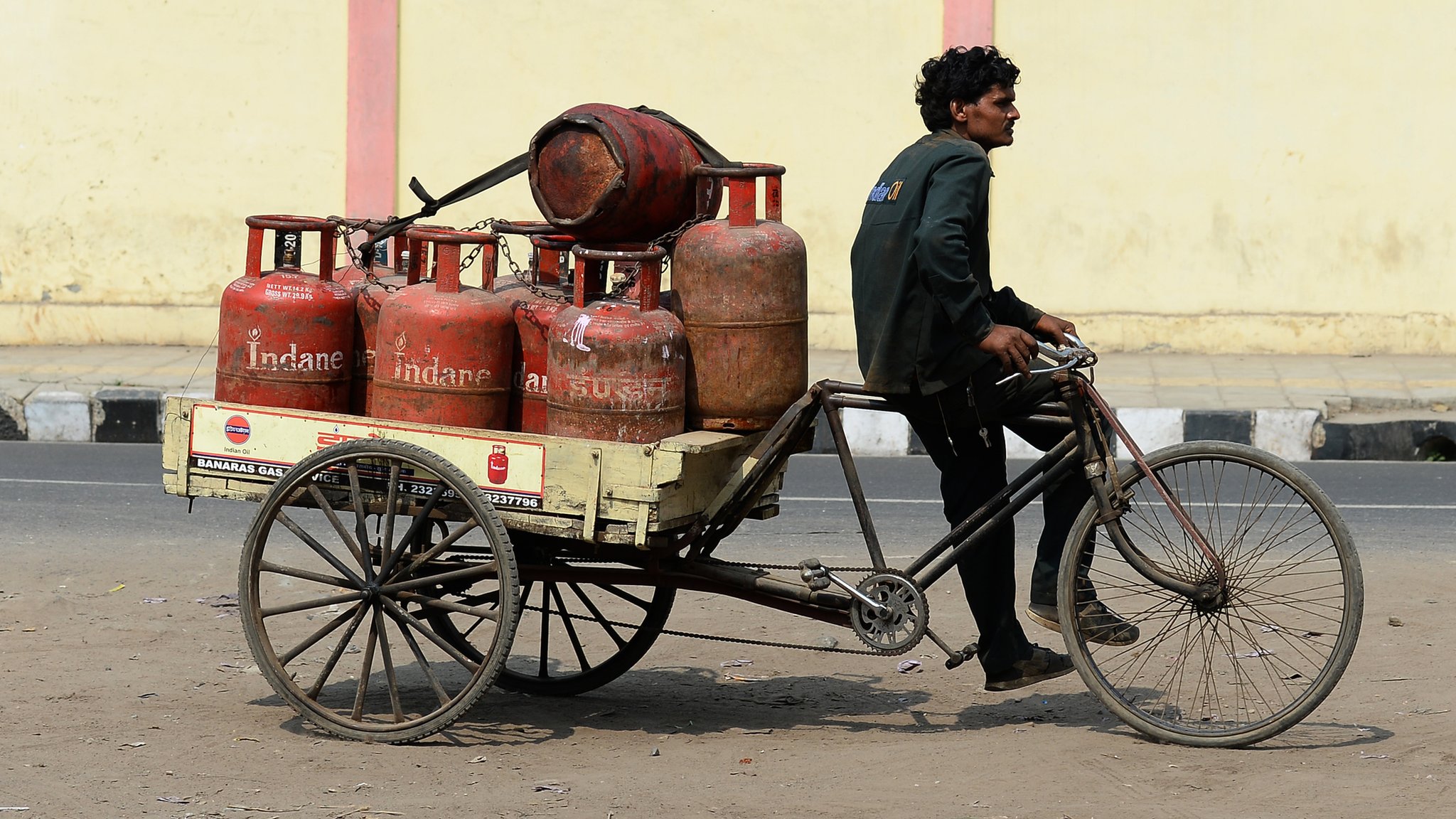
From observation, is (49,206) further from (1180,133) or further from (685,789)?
(685,789)

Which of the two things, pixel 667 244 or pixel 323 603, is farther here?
pixel 667 244

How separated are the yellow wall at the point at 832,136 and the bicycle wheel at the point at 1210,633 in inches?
254

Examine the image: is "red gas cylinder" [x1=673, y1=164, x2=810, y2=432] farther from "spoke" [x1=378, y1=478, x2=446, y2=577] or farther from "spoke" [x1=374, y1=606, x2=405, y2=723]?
"spoke" [x1=374, y1=606, x2=405, y2=723]

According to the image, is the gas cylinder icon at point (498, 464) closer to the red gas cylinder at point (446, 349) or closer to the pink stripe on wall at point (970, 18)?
the red gas cylinder at point (446, 349)

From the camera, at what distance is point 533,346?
4234 mm

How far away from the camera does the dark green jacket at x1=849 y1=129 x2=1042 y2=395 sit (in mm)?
3912

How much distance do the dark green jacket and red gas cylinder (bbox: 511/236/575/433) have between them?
2.55 feet

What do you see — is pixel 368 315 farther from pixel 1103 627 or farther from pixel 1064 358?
pixel 1103 627

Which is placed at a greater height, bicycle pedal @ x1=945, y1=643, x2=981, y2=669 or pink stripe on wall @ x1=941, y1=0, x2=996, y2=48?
pink stripe on wall @ x1=941, y1=0, x2=996, y2=48

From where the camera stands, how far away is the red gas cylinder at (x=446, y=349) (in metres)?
4.15

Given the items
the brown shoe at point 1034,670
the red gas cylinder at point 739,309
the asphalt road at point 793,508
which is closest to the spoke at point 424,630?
the red gas cylinder at point 739,309

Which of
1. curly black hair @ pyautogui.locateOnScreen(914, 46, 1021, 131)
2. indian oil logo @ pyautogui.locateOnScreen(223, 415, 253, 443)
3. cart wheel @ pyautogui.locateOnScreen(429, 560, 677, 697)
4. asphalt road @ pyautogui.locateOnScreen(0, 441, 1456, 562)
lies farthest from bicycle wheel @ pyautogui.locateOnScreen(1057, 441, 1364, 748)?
indian oil logo @ pyautogui.locateOnScreen(223, 415, 253, 443)

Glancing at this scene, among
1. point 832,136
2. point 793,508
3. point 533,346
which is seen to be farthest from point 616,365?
point 832,136

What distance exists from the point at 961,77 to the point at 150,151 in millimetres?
9077
